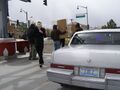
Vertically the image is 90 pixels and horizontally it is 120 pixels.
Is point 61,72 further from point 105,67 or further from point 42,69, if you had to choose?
point 42,69

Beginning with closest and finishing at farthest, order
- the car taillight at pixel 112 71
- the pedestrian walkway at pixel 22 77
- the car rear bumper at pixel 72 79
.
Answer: the car taillight at pixel 112 71, the car rear bumper at pixel 72 79, the pedestrian walkway at pixel 22 77

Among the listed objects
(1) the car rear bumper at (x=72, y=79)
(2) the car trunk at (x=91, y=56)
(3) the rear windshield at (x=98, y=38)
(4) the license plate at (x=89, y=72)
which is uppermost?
(3) the rear windshield at (x=98, y=38)

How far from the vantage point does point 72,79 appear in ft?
23.5

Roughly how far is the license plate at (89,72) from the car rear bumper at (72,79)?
88 millimetres

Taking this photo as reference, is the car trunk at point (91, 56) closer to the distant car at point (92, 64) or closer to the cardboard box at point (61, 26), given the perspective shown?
the distant car at point (92, 64)

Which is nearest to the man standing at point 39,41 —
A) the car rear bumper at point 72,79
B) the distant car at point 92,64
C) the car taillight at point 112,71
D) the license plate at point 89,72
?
the distant car at point 92,64

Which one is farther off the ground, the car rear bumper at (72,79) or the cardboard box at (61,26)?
the cardboard box at (61,26)

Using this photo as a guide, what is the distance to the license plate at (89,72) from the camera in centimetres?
696

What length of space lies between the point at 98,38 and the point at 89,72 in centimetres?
132

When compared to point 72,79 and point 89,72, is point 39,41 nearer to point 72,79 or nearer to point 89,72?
point 72,79

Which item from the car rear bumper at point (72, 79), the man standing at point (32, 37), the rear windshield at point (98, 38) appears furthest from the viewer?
the man standing at point (32, 37)

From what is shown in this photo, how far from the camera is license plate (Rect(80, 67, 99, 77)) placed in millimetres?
6957

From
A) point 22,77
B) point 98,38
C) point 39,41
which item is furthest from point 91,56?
point 39,41

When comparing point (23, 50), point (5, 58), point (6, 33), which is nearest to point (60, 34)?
point (5, 58)
